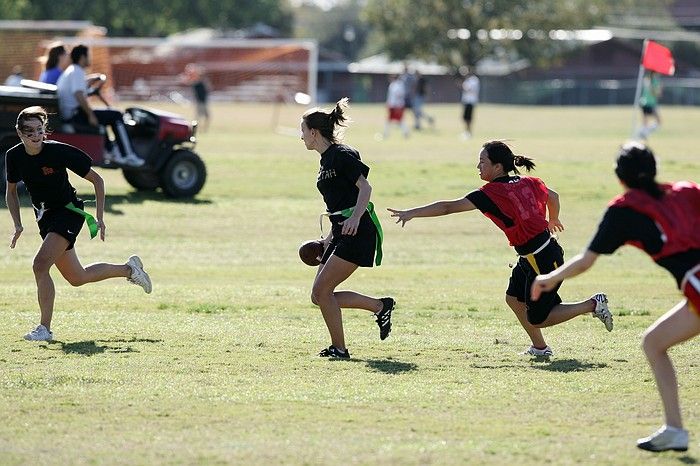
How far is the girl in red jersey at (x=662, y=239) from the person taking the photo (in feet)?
21.9

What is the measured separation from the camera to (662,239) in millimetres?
6676

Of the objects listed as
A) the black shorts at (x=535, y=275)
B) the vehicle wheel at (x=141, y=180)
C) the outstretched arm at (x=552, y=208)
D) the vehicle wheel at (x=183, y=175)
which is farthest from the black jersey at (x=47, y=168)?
the vehicle wheel at (x=141, y=180)

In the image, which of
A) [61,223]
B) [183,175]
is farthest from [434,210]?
[183,175]

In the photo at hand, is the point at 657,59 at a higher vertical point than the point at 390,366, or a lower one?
higher

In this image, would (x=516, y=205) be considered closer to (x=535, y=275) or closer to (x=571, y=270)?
(x=535, y=275)

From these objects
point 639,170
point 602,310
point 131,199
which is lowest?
point 131,199

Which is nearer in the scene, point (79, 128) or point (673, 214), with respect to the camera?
point (673, 214)

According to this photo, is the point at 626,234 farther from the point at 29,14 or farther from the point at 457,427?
the point at 29,14

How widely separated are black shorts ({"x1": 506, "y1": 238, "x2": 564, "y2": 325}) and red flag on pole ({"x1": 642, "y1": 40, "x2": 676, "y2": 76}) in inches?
782

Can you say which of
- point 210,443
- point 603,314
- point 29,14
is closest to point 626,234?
point 210,443

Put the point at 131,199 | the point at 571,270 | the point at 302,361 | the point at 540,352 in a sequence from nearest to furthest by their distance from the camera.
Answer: the point at 571,270
the point at 302,361
the point at 540,352
the point at 131,199

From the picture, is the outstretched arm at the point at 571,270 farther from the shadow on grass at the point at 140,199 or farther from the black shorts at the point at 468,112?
the black shorts at the point at 468,112

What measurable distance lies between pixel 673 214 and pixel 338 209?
3187 millimetres

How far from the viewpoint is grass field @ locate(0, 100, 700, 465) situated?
6.93 m
